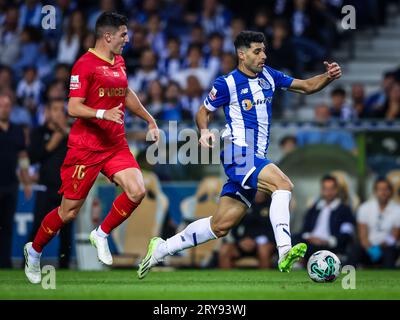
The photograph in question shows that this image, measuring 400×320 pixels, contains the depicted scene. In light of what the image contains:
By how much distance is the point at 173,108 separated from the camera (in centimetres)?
1830

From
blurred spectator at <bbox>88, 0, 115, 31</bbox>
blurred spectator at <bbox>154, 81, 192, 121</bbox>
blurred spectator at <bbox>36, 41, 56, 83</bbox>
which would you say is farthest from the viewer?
blurred spectator at <bbox>88, 0, 115, 31</bbox>

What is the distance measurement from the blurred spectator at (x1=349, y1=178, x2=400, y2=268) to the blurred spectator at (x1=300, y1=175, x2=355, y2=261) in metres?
0.29

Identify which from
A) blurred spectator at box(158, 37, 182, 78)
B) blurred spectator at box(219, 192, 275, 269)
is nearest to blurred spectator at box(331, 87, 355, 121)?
blurred spectator at box(219, 192, 275, 269)

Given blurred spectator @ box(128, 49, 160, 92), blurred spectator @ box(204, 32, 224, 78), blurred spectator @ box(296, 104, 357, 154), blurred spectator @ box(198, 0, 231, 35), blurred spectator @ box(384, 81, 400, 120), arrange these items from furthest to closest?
blurred spectator @ box(198, 0, 231, 35) < blurred spectator @ box(128, 49, 160, 92) < blurred spectator @ box(204, 32, 224, 78) < blurred spectator @ box(384, 81, 400, 120) < blurred spectator @ box(296, 104, 357, 154)

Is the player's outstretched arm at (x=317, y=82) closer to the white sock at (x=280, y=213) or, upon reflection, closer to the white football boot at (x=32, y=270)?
the white sock at (x=280, y=213)

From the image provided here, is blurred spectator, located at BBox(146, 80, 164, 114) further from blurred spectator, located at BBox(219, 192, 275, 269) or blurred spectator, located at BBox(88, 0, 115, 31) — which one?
blurred spectator, located at BBox(88, 0, 115, 31)

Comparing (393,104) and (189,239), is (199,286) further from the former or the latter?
(393,104)

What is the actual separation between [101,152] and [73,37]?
30.0 feet

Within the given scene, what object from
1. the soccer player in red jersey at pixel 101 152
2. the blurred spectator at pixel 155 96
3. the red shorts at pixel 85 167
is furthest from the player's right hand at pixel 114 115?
the blurred spectator at pixel 155 96

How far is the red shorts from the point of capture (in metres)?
12.0

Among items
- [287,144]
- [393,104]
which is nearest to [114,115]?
[287,144]

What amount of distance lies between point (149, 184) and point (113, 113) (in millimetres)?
5859
